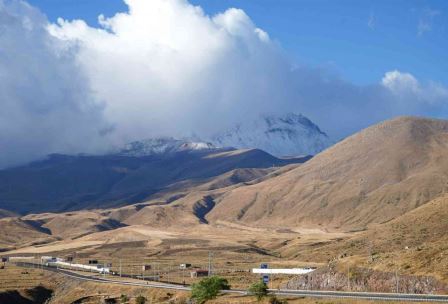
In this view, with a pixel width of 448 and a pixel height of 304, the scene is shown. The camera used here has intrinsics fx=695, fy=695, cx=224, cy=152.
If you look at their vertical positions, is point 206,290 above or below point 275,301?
above

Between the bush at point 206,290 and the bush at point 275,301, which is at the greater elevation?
the bush at point 206,290

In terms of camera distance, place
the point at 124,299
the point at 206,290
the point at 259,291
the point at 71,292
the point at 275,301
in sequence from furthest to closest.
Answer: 1. the point at 71,292
2. the point at 124,299
3. the point at 206,290
4. the point at 259,291
5. the point at 275,301

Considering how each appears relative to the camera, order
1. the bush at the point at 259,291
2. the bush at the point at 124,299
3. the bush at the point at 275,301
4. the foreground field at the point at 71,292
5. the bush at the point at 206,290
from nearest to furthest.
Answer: the bush at the point at 275,301
the bush at the point at 259,291
the bush at the point at 206,290
the foreground field at the point at 71,292
the bush at the point at 124,299

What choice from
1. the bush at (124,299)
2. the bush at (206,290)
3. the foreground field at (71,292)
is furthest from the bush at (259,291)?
the bush at (124,299)

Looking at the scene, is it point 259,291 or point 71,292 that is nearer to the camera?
point 259,291

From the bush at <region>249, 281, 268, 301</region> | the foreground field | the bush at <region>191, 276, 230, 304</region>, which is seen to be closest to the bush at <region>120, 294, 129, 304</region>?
the foreground field

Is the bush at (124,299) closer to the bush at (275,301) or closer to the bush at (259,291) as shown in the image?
the bush at (259,291)

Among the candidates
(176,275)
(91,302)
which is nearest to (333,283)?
(91,302)

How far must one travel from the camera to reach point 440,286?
3597 inches

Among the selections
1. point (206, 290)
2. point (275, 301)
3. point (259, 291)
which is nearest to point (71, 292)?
point (206, 290)

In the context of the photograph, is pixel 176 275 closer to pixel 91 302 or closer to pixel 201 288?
pixel 91 302

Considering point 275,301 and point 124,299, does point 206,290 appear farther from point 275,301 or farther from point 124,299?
point 124,299

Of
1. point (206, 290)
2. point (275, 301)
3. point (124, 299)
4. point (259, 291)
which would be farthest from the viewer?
point (124, 299)

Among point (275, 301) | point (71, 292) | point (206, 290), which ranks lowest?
point (275, 301)
